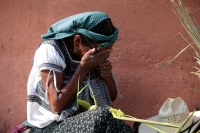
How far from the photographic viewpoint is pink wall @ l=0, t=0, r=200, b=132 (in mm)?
2666

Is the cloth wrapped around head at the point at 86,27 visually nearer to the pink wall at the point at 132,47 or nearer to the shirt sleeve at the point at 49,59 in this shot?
the shirt sleeve at the point at 49,59

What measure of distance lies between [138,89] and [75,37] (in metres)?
0.75

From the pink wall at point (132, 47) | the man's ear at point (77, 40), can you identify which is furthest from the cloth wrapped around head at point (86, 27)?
the pink wall at point (132, 47)

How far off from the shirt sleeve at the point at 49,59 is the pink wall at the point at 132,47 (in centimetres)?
64

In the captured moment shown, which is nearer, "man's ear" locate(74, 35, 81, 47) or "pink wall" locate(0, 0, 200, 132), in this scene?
"man's ear" locate(74, 35, 81, 47)

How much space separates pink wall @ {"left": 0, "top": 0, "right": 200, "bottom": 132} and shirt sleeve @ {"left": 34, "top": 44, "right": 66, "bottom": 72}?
2.09 feet

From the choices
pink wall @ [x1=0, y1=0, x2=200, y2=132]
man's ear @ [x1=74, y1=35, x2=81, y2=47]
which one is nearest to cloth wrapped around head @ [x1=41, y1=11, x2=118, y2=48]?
man's ear @ [x1=74, y1=35, x2=81, y2=47]

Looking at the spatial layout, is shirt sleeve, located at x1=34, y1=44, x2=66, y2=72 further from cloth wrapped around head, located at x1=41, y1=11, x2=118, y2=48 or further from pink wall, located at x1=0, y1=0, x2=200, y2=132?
pink wall, located at x1=0, y1=0, x2=200, y2=132

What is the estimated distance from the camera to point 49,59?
2281 millimetres

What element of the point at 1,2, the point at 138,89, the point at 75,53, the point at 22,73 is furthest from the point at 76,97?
the point at 1,2

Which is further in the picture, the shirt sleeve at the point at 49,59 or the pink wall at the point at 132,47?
the pink wall at the point at 132,47

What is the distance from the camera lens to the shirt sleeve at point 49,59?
2271 millimetres

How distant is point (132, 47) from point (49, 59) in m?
0.75

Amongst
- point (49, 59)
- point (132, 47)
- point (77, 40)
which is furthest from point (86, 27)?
point (132, 47)
